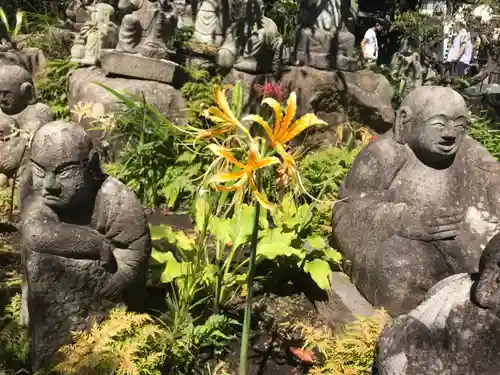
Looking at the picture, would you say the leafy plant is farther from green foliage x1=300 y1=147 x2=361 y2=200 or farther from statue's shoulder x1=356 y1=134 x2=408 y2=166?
statue's shoulder x1=356 y1=134 x2=408 y2=166

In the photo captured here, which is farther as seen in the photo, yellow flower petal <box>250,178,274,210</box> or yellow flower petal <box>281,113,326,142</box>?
yellow flower petal <box>281,113,326,142</box>

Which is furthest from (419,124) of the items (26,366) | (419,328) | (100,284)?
(26,366)

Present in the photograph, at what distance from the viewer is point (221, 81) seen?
7.91m

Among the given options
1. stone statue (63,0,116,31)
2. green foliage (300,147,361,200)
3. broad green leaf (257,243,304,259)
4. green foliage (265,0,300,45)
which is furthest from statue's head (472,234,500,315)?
green foliage (265,0,300,45)

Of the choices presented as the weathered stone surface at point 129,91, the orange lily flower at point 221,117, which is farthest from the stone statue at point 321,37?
the orange lily flower at point 221,117

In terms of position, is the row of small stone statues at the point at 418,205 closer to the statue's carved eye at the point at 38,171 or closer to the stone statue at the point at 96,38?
the statue's carved eye at the point at 38,171

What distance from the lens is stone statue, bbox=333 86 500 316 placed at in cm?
383

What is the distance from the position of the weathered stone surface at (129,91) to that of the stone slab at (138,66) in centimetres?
8

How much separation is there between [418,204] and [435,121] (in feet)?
2.05

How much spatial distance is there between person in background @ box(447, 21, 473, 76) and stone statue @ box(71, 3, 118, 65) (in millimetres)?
7548

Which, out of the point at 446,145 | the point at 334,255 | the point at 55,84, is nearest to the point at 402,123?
the point at 446,145

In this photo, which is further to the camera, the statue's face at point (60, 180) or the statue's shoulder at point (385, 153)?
the statue's shoulder at point (385, 153)

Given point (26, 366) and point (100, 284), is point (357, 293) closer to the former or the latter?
point (100, 284)

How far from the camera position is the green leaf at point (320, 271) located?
3.91 metres
